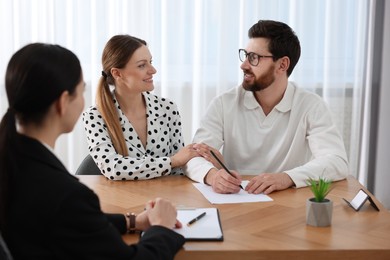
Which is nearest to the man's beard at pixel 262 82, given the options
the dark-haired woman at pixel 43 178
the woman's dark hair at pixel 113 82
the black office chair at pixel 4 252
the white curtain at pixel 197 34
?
the woman's dark hair at pixel 113 82

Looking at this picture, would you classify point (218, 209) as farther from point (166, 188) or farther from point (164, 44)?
point (164, 44)

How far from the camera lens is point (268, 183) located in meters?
2.06

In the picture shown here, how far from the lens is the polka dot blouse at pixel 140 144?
2221 millimetres

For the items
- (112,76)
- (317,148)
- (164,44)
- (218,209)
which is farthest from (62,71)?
(164,44)

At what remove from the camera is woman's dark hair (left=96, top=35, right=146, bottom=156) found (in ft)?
7.79

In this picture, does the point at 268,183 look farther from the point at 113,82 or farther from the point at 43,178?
the point at 43,178

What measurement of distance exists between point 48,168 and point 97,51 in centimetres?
246

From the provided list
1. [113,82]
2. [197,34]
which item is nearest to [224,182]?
[113,82]

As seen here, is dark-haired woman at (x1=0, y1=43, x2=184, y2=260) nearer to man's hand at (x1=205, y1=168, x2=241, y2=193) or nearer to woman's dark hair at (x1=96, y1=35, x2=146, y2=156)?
man's hand at (x1=205, y1=168, x2=241, y2=193)

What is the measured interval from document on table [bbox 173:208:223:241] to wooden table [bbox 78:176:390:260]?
0.02m

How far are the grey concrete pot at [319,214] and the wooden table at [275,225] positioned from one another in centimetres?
2

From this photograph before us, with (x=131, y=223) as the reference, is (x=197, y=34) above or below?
above

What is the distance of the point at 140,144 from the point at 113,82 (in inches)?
11.9

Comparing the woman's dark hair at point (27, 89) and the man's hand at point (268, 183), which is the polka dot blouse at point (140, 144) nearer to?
the man's hand at point (268, 183)
